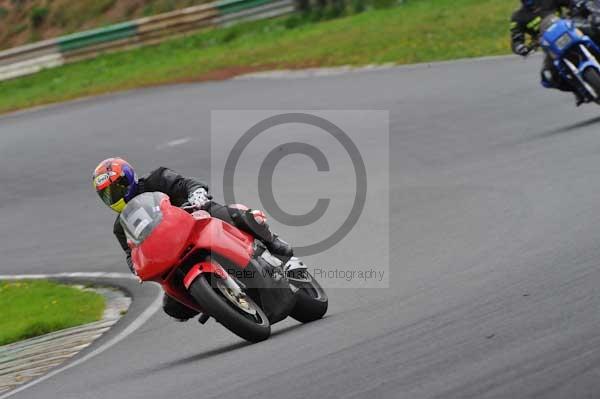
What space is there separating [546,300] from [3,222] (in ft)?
35.3

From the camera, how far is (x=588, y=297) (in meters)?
6.56

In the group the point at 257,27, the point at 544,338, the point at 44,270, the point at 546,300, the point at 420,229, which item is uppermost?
the point at 544,338

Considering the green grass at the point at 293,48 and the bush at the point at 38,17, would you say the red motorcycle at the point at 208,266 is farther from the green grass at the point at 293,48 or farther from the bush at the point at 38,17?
the bush at the point at 38,17

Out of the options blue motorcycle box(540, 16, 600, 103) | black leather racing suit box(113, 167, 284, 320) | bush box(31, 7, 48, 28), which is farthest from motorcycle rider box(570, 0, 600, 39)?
bush box(31, 7, 48, 28)

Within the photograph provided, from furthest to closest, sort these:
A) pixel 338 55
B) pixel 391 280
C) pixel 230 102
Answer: pixel 338 55 < pixel 230 102 < pixel 391 280

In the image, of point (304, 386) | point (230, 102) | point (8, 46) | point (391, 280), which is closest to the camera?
point (304, 386)

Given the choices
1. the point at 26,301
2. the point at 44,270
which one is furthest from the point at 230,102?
the point at 26,301

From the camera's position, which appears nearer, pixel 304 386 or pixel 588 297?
pixel 304 386

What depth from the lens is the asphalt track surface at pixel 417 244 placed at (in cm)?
576

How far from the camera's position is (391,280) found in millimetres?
9180

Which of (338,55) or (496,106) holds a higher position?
(496,106)

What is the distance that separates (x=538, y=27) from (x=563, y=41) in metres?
0.82

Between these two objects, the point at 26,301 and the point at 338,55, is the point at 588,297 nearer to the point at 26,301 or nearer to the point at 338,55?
the point at 26,301

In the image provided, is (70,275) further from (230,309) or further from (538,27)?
(538,27)
